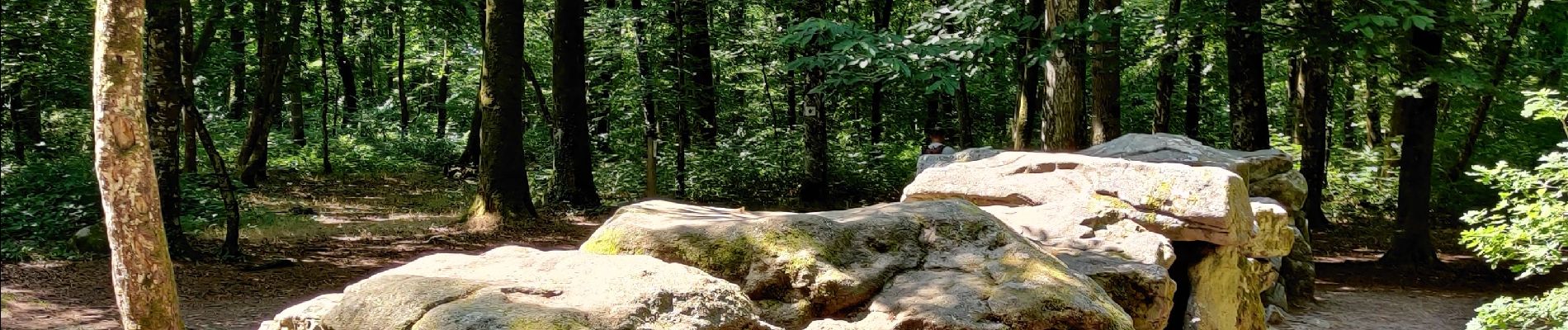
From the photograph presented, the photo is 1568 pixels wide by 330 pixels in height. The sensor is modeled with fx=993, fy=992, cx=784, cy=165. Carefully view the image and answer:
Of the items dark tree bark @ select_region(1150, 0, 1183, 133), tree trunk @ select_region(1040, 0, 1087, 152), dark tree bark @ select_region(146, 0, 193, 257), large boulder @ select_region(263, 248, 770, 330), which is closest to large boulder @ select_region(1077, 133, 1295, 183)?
tree trunk @ select_region(1040, 0, 1087, 152)

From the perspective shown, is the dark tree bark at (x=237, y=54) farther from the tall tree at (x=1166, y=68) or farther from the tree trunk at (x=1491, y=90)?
the tree trunk at (x=1491, y=90)

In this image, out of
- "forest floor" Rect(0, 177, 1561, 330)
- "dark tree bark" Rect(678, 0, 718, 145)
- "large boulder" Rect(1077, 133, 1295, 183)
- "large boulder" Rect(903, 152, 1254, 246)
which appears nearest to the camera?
"large boulder" Rect(903, 152, 1254, 246)

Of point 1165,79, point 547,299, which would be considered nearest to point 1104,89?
point 1165,79

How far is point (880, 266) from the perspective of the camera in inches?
177

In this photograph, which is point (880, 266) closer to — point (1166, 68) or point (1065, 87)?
point (1065, 87)

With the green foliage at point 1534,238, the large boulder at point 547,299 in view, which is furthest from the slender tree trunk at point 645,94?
the large boulder at point 547,299

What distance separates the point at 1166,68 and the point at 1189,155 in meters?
2.70

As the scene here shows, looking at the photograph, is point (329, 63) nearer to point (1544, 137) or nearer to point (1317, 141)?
point (1317, 141)

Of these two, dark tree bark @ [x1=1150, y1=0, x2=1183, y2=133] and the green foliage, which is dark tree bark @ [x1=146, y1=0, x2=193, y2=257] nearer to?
dark tree bark @ [x1=1150, y1=0, x2=1183, y2=133]

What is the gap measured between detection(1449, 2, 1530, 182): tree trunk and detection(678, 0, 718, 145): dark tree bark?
38.0 feet

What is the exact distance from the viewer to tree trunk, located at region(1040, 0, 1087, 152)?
998cm

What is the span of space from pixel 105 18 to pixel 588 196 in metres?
9.97

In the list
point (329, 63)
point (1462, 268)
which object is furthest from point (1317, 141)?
point (329, 63)

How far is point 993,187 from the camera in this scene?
7.39m
